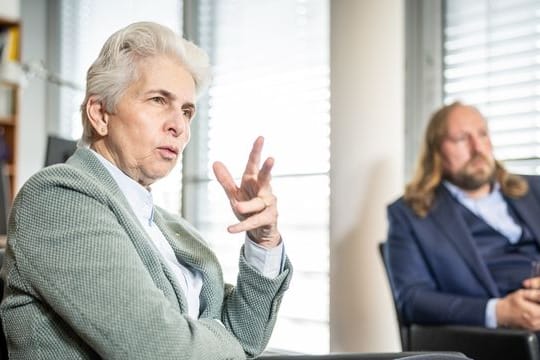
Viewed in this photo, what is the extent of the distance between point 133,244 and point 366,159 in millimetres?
1825

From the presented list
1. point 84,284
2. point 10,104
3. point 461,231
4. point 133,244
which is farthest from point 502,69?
point 10,104

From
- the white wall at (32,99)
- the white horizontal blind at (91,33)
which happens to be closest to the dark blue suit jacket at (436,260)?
Result: the white horizontal blind at (91,33)

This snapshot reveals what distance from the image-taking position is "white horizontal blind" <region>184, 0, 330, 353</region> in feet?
11.2

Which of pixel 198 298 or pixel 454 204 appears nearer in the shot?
pixel 198 298

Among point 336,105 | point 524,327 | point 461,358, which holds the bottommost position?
point 524,327

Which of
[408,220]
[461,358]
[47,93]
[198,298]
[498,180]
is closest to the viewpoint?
[461,358]

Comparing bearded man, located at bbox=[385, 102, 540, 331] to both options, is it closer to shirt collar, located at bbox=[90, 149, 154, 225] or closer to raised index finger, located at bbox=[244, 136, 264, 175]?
raised index finger, located at bbox=[244, 136, 264, 175]

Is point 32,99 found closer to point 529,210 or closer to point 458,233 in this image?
point 458,233

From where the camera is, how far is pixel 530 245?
7.77ft

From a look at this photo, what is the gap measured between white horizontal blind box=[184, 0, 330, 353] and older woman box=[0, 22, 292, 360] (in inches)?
76.1

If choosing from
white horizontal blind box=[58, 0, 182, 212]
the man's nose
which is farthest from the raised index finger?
white horizontal blind box=[58, 0, 182, 212]

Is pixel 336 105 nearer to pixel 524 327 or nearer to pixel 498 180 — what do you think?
pixel 498 180

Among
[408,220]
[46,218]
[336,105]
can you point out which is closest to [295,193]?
[336,105]

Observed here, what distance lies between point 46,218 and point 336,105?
207 cm
